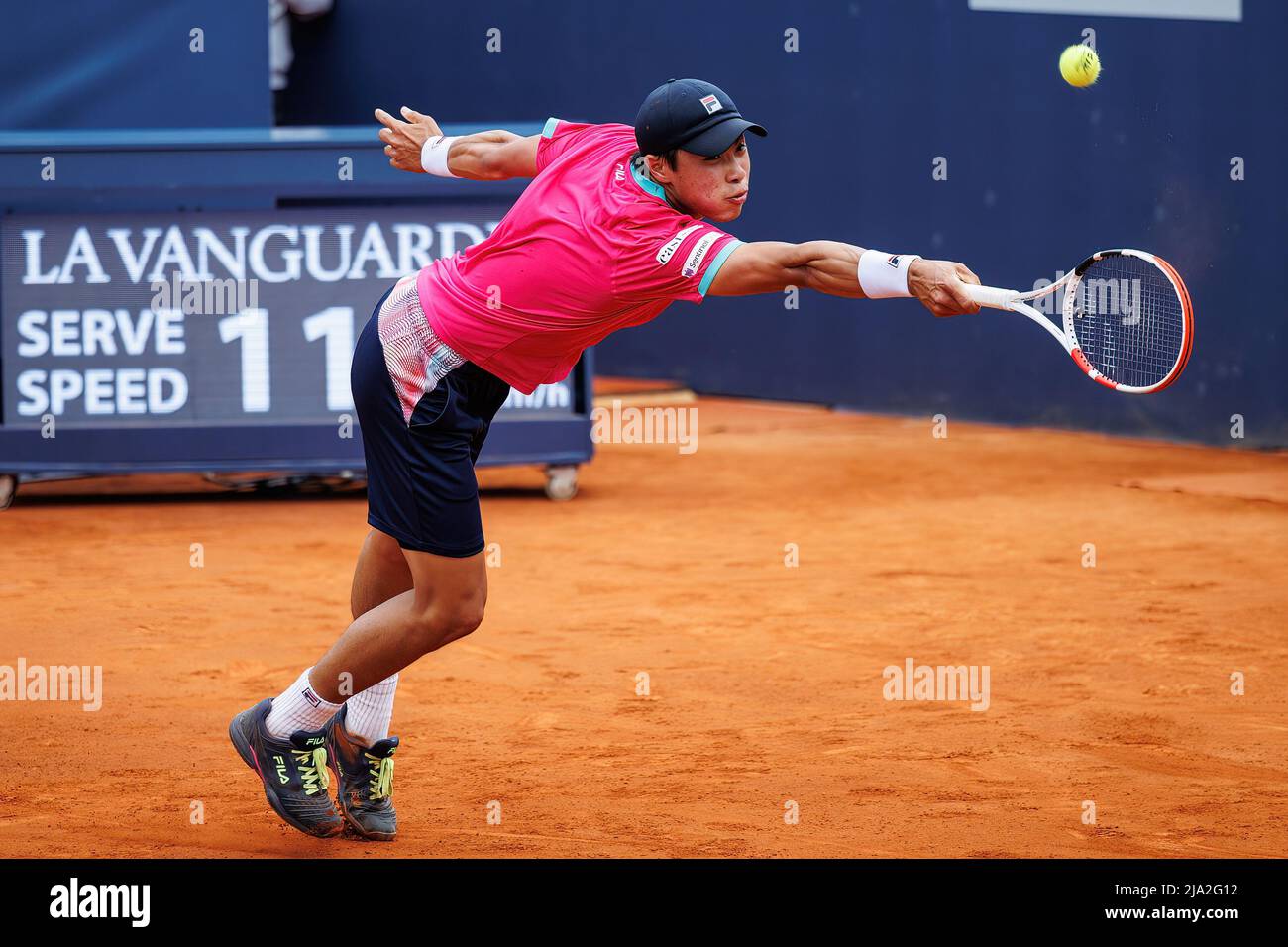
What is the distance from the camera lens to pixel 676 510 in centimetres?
816

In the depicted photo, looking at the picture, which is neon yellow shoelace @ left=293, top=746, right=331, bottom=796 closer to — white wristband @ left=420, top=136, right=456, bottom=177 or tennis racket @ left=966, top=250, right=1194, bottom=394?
white wristband @ left=420, top=136, right=456, bottom=177

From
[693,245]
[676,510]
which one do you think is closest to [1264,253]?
[676,510]

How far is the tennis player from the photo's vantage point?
118 inches

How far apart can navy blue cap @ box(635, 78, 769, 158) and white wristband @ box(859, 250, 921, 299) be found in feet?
1.21

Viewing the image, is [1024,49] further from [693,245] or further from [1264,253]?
[693,245]

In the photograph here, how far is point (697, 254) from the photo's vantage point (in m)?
2.96

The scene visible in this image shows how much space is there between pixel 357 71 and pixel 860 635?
37.8ft

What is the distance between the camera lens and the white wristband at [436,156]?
3.78 metres

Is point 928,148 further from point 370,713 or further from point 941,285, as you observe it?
point 941,285

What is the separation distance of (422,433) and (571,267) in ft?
1.62

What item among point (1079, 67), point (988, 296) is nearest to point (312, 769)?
point (988, 296)

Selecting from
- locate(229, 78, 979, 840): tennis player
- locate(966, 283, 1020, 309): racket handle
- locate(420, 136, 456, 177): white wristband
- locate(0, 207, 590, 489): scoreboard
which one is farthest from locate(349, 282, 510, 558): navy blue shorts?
locate(0, 207, 590, 489): scoreboard

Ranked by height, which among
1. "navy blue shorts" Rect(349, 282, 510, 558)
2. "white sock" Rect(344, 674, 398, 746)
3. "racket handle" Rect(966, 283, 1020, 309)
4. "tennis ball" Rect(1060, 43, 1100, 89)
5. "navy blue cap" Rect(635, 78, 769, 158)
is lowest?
"white sock" Rect(344, 674, 398, 746)

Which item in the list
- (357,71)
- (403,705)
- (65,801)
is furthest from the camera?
(357,71)
